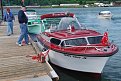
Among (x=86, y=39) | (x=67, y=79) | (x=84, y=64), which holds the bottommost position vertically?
(x=67, y=79)

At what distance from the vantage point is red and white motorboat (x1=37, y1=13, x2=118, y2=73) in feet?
50.9

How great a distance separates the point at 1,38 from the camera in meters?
21.5

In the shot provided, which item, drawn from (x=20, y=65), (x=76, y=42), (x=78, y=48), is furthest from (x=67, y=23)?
(x=20, y=65)

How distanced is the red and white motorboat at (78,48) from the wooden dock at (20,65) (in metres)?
1.34

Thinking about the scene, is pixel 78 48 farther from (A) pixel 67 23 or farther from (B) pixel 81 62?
(A) pixel 67 23

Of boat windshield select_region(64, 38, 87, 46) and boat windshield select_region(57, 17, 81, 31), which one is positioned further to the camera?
boat windshield select_region(57, 17, 81, 31)

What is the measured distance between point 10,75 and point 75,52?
4220 millimetres

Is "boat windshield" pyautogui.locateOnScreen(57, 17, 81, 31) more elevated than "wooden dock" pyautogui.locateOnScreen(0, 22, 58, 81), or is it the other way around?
"boat windshield" pyautogui.locateOnScreen(57, 17, 81, 31)

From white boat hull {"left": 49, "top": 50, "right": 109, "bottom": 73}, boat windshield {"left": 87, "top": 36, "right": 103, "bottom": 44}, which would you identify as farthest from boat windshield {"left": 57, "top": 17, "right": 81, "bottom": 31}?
white boat hull {"left": 49, "top": 50, "right": 109, "bottom": 73}

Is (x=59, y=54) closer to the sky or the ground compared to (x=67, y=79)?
closer to the sky

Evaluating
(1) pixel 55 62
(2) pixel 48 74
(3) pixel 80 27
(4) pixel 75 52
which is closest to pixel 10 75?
(2) pixel 48 74

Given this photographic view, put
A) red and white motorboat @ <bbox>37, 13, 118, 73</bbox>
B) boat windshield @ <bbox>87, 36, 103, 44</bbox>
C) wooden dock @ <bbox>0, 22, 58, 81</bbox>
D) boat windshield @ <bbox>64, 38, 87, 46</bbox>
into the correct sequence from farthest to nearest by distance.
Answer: boat windshield @ <bbox>87, 36, 103, 44</bbox> → boat windshield @ <bbox>64, 38, 87, 46</bbox> → red and white motorboat @ <bbox>37, 13, 118, 73</bbox> → wooden dock @ <bbox>0, 22, 58, 81</bbox>

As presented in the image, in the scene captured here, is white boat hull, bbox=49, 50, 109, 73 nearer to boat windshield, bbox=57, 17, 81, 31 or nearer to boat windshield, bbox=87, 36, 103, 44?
boat windshield, bbox=87, 36, 103, 44

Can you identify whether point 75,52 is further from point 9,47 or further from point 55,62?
point 9,47
